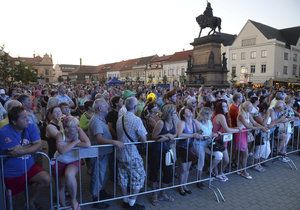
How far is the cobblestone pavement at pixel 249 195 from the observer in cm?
505

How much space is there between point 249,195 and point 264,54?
54.5 meters

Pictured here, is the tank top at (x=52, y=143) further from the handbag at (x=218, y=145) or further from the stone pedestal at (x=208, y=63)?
the stone pedestal at (x=208, y=63)

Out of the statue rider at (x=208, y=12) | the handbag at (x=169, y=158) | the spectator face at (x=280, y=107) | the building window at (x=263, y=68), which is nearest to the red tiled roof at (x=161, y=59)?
the building window at (x=263, y=68)

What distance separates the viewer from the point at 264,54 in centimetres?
5400

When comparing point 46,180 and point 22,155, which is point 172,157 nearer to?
point 46,180

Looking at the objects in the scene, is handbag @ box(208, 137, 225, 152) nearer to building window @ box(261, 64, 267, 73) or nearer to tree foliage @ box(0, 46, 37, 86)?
tree foliage @ box(0, 46, 37, 86)

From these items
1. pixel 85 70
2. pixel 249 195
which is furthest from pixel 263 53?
pixel 85 70

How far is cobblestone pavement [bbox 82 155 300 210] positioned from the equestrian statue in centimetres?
2126

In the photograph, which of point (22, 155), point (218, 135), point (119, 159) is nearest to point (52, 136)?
point (22, 155)

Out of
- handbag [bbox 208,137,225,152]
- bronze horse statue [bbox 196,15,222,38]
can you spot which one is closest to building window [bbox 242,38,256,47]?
bronze horse statue [bbox 196,15,222,38]

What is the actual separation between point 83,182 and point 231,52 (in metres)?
59.9

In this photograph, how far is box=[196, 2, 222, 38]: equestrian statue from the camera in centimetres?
2562

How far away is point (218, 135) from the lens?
5906 mm

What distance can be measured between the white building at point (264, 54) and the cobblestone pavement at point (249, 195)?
47.3 m
